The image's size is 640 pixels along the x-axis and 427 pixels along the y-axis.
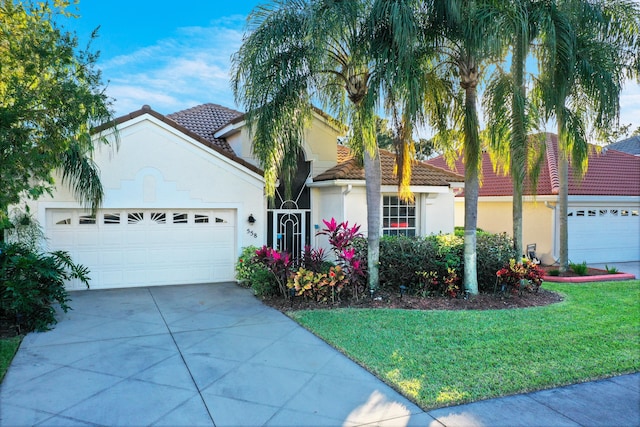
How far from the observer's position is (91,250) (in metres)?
11.3

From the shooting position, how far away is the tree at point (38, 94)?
21.5 feet

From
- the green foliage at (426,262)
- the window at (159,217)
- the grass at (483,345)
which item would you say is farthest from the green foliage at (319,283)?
the window at (159,217)

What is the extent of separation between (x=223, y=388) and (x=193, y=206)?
749cm

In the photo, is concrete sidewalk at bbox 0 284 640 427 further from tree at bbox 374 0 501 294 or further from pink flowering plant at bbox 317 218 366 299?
tree at bbox 374 0 501 294

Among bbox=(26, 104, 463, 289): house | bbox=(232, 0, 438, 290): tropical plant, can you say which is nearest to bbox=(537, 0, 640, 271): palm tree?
bbox=(232, 0, 438, 290): tropical plant

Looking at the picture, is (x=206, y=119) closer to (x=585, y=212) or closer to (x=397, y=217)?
(x=397, y=217)

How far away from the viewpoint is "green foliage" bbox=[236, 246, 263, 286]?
11.7 m

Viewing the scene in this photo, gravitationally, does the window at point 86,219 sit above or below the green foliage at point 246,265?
above

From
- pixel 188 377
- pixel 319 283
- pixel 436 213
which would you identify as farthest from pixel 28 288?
pixel 436 213

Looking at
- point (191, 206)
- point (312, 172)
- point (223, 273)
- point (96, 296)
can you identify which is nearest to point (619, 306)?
point (312, 172)

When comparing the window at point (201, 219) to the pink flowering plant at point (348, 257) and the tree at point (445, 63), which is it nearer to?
the pink flowering plant at point (348, 257)

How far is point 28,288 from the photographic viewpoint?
7703mm

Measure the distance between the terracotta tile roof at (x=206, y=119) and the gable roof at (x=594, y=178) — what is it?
952cm

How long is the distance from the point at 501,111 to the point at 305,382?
737 cm
